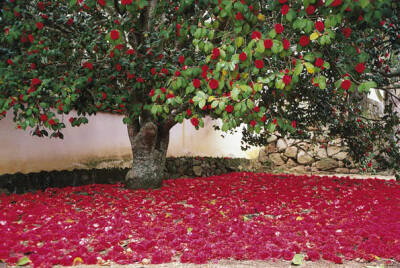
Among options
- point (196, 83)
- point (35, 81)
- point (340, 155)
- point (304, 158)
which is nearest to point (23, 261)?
point (196, 83)

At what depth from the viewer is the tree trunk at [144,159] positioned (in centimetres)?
532

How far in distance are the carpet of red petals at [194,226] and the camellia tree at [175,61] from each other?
0.93m

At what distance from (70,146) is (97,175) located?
722 mm

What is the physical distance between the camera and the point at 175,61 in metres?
4.45

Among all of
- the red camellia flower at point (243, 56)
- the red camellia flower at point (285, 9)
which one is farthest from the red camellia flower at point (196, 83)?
the red camellia flower at point (285, 9)

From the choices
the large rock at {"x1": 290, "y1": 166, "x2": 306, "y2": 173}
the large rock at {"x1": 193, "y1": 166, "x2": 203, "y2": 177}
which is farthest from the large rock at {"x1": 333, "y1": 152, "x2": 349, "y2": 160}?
the large rock at {"x1": 193, "y1": 166, "x2": 203, "y2": 177}

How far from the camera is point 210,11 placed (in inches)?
131

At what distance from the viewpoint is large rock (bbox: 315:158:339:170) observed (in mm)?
9984

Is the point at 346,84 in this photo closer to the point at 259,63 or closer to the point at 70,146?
the point at 259,63

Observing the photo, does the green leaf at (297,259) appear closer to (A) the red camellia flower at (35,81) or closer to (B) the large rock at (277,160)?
(A) the red camellia flower at (35,81)

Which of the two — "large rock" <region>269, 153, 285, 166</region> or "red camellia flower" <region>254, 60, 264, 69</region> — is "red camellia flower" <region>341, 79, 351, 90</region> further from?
"large rock" <region>269, 153, 285, 166</region>

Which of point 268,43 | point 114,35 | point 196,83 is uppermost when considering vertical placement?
point 114,35

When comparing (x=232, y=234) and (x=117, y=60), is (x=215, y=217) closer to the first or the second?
(x=232, y=234)

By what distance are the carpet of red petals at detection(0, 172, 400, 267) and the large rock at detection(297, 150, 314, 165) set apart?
5050 millimetres
